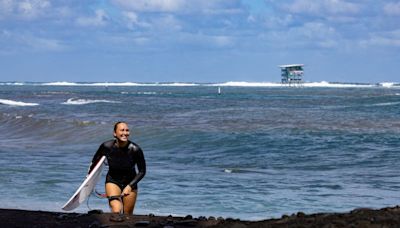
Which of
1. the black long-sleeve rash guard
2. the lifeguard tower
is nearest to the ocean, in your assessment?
the black long-sleeve rash guard

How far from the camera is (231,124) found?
3122cm

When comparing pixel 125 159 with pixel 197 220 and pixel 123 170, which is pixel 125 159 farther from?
pixel 197 220

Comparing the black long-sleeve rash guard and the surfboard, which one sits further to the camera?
the surfboard

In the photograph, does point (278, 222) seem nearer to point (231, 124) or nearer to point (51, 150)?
point (51, 150)

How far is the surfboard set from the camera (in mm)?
9438

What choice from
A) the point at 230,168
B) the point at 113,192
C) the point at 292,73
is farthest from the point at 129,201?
the point at 292,73

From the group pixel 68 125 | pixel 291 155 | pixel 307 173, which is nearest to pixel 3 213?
pixel 307 173

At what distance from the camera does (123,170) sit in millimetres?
9398

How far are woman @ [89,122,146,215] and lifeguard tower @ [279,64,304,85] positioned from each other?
490 ft

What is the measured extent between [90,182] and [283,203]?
330 centimetres

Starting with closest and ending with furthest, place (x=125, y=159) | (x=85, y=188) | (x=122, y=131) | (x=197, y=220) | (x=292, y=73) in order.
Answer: (x=197, y=220) < (x=122, y=131) < (x=125, y=159) < (x=85, y=188) < (x=292, y=73)

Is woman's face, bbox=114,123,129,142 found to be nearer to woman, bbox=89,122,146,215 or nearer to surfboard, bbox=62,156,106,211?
woman, bbox=89,122,146,215

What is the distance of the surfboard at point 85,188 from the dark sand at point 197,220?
0.40 m

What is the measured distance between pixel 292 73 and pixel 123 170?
15143cm
